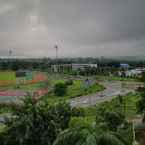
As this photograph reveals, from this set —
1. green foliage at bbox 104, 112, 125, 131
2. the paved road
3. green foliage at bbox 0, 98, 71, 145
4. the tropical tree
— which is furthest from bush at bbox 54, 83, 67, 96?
the tropical tree

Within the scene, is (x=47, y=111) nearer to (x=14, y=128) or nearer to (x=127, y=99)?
(x=14, y=128)

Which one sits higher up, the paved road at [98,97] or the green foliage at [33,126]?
the green foliage at [33,126]

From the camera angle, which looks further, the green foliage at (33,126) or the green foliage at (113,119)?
the green foliage at (113,119)

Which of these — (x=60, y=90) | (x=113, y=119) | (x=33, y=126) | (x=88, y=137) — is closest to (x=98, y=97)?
(x=60, y=90)

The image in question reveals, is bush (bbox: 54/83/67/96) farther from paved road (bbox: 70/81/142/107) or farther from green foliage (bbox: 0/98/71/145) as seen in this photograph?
green foliage (bbox: 0/98/71/145)

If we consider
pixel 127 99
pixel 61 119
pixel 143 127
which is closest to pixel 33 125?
pixel 61 119

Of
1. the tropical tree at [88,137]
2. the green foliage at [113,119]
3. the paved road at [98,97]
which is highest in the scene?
the tropical tree at [88,137]

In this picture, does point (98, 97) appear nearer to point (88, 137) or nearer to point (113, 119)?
point (113, 119)

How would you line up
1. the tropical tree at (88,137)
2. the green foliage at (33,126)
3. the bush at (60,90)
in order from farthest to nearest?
1. the bush at (60,90)
2. the green foliage at (33,126)
3. the tropical tree at (88,137)

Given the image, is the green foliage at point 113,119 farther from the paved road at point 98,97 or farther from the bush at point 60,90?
the bush at point 60,90

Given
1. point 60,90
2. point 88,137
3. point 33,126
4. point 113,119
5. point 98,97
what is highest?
point 88,137

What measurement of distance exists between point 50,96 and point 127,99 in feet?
47.8

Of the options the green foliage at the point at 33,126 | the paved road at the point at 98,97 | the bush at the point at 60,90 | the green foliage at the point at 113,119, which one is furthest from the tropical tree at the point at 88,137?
the bush at the point at 60,90

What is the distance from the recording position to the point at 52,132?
14586mm
